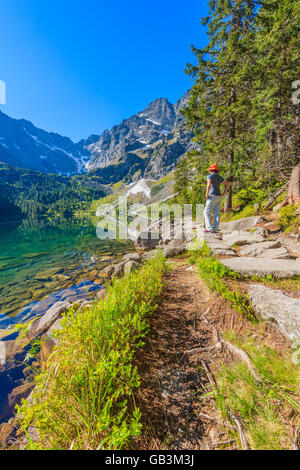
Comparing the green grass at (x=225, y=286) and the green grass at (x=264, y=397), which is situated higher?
the green grass at (x=225, y=286)

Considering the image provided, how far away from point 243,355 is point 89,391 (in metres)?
1.96

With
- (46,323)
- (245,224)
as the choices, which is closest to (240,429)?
(46,323)

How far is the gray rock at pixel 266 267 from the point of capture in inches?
155

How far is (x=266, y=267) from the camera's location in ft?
13.7

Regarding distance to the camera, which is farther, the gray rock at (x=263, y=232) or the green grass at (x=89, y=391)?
the gray rock at (x=263, y=232)

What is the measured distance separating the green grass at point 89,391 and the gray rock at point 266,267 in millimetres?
2858

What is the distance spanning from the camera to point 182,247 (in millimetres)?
9070

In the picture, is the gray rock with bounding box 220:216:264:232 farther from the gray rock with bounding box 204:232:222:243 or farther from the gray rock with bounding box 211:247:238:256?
the gray rock with bounding box 211:247:238:256

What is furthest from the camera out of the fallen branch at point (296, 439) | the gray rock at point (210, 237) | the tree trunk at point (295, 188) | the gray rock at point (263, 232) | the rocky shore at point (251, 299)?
the tree trunk at point (295, 188)

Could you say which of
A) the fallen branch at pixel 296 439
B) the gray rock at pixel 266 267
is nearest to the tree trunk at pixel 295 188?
the gray rock at pixel 266 267

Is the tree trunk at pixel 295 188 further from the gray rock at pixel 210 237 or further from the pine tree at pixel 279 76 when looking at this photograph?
the gray rock at pixel 210 237

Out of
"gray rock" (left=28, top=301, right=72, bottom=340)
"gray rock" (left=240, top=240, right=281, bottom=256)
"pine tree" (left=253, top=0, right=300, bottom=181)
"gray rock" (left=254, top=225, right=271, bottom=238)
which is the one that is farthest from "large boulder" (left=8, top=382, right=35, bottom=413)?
"pine tree" (left=253, top=0, right=300, bottom=181)

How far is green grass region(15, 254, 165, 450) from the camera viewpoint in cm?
156

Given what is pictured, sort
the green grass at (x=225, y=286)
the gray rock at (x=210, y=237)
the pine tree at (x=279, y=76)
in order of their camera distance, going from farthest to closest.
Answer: the pine tree at (x=279, y=76)
the gray rock at (x=210, y=237)
the green grass at (x=225, y=286)
